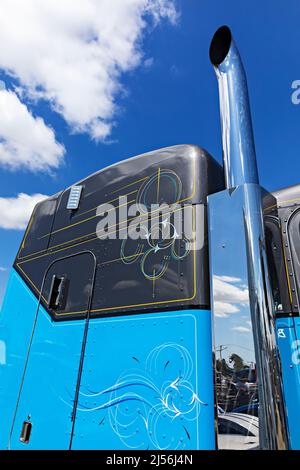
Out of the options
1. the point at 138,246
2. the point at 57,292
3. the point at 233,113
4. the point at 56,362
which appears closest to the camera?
the point at 233,113

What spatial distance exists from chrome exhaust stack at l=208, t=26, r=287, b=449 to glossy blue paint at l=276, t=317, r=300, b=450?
0.66 ft

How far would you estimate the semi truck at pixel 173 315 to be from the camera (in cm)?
169

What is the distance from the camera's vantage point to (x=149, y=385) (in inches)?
74.2

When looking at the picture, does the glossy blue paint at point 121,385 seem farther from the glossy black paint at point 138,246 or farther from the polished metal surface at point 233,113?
the polished metal surface at point 233,113

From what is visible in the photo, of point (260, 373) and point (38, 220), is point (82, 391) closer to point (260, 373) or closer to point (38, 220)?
point (260, 373)

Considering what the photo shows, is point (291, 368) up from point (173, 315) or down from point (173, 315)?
down

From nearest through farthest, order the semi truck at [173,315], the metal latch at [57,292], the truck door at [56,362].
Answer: the semi truck at [173,315] < the truck door at [56,362] < the metal latch at [57,292]

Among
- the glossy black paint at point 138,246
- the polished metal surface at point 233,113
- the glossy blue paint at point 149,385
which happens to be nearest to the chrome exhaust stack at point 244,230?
the polished metal surface at point 233,113

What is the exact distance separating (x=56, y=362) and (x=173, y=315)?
1.20m

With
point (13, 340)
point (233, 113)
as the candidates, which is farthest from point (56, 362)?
point (233, 113)

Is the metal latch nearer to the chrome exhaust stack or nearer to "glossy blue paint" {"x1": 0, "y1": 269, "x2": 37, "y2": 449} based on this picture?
"glossy blue paint" {"x1": 0, "y1": 269, "x2": 37, "y2": 449}

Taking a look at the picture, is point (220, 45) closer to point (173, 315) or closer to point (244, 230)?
point (244, 230)
